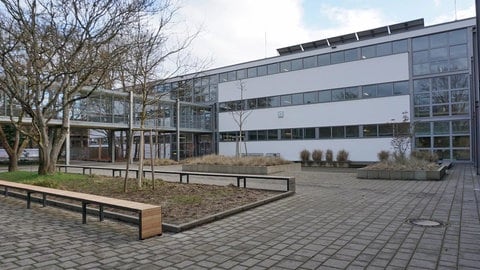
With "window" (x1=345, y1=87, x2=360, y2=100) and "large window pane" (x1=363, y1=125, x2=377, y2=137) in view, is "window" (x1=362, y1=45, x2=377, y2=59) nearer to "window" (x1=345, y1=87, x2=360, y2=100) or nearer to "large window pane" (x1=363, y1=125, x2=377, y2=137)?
"window" (x1=345, y1=87, x2=360, y2=100)

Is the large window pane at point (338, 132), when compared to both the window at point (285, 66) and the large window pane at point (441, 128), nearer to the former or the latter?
the large window pane at point (441, 128)

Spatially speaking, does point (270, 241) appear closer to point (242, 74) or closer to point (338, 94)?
point (338, 94)

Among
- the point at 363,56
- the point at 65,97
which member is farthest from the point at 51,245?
the point at 363,56

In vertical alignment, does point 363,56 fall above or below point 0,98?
above

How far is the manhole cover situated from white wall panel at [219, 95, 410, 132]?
67.6 feet

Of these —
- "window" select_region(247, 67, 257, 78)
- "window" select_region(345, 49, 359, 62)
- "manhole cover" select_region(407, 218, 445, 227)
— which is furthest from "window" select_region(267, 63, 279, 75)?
"manhole cover" select_region(407, 218, 445, 227)

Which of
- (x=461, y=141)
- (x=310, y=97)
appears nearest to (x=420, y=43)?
(x=461, y=141)

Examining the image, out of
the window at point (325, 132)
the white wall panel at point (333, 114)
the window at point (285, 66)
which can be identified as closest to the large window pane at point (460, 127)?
the white wall panel at point (333, 114)

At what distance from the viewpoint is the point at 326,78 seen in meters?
30.0

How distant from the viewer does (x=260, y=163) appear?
1912cm

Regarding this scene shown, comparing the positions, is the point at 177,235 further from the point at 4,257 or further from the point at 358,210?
the point at 358,210

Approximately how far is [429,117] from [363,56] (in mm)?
6499

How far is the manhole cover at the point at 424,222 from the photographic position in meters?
6.55

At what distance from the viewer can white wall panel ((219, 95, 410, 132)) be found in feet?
87.4
